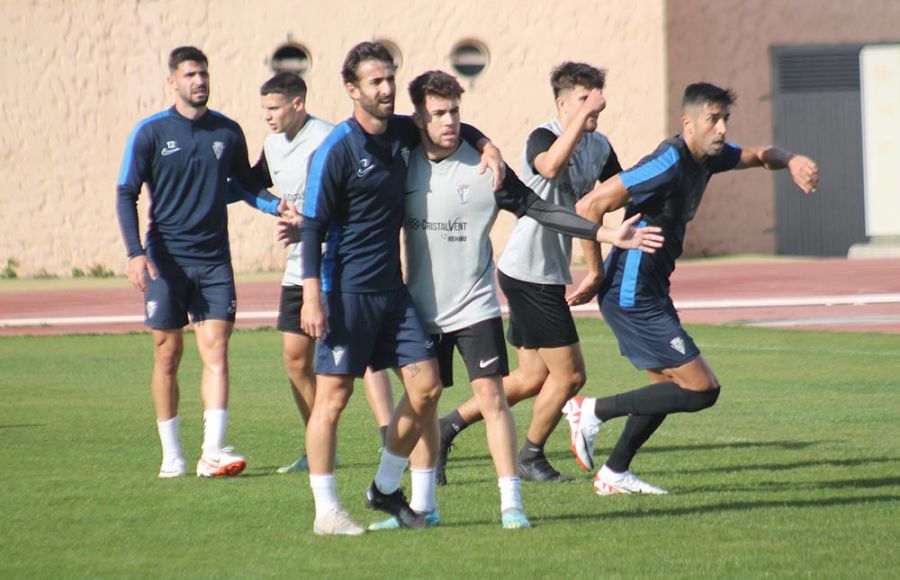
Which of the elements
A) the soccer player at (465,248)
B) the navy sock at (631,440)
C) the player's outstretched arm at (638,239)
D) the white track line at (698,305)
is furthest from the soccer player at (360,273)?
the white track line at (698,305)

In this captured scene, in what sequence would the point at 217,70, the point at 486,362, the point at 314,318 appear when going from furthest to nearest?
the point at 217,70 → the point at 486,362 → the point at 314,318

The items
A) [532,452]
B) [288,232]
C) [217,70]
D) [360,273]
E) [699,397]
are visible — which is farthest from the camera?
[217,70]

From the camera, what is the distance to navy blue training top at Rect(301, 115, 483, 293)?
724 centimetres

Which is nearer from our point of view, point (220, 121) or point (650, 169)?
point (650, 169)

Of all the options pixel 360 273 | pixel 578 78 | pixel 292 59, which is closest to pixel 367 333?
pixel 360 273

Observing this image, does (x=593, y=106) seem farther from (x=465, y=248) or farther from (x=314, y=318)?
(x=314, y=318)

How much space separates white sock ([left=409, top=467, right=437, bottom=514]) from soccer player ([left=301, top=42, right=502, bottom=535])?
3.9 inches

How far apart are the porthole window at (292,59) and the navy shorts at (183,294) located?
20.1 m

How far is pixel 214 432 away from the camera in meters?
9.41

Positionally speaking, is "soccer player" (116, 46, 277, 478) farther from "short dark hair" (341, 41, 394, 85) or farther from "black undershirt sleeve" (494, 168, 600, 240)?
"black undershirt sleeve" (494, 168, 600, 240)

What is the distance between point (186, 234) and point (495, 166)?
2751 mm

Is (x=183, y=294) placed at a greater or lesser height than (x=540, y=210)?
lesser

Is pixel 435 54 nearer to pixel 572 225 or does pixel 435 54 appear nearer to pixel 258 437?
pixel 258 437

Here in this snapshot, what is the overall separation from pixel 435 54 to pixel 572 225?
22.2 meters
